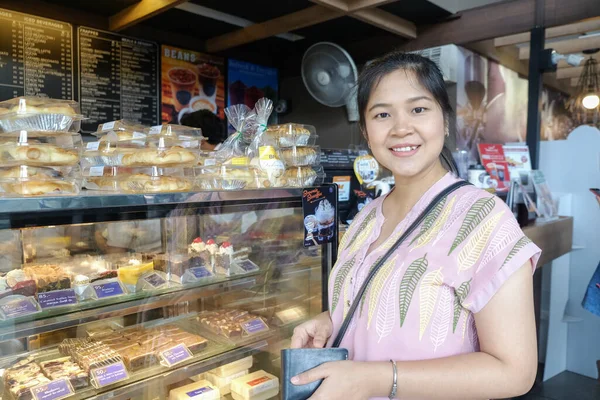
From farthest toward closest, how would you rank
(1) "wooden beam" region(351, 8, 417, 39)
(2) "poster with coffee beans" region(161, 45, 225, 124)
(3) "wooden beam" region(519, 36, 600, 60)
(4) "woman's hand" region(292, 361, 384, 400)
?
(2) "poster with coffee beans" region(161, 45, 225, 124)
(3) "wooden beam" region(519, 36, 600, 60)
(1) "wooden beam" region(351, 8, 417, 39)
(4) "woman's hand" region(292, 361, 384, 400)

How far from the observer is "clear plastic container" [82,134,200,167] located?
167 cm

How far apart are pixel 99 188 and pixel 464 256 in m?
1.27

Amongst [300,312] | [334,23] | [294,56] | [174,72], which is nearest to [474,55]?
[334,23]

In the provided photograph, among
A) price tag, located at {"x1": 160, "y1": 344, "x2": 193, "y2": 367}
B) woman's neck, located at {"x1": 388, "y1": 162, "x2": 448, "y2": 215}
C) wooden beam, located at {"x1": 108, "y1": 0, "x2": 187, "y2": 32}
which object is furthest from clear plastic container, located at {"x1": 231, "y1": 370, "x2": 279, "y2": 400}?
wooden beam, located at {"x1": 108, "y1": 0, "x2": 187, "y2": 32}

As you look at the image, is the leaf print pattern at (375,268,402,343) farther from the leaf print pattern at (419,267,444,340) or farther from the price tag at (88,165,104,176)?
the price tag at (88,165,104,176)

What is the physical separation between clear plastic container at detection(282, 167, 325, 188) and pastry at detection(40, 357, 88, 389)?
41.0 inches

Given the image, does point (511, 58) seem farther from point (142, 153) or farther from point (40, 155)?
point (40, 155)

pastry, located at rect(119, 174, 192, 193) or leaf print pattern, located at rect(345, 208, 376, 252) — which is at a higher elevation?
pastry, located at rect(119, 174, 192, 193)

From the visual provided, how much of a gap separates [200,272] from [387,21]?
8.85 feet

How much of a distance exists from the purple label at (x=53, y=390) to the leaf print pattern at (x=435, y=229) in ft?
3.97

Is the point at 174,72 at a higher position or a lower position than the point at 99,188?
higher

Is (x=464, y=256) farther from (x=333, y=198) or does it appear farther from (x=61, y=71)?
(x=61, y=71)

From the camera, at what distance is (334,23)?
3975 mm

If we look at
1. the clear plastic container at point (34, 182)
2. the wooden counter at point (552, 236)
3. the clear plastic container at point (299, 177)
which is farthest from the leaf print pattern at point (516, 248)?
the wooden counter at point (552, 236)
